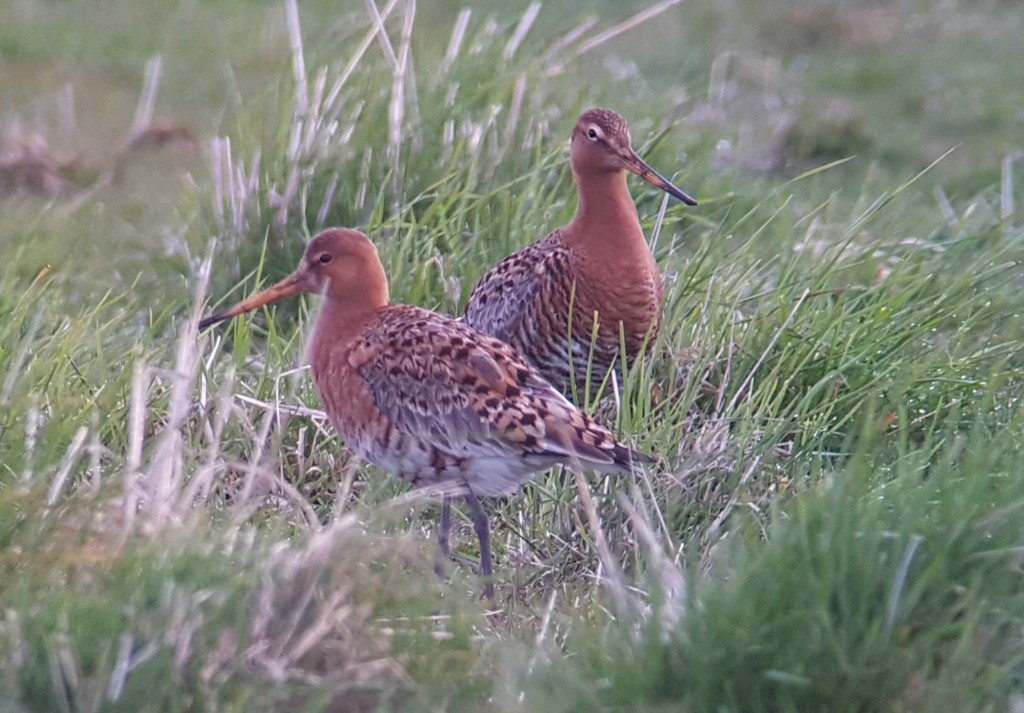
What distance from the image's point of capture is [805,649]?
2.95m

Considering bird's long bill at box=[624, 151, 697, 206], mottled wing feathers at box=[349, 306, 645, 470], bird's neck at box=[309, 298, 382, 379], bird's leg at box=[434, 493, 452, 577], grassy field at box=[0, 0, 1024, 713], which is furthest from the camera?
bird's long bill at box=[624, 151, 697, 206]

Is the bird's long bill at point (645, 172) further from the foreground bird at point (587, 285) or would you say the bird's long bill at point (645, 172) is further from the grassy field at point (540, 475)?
the grassy field at point (540, 475)

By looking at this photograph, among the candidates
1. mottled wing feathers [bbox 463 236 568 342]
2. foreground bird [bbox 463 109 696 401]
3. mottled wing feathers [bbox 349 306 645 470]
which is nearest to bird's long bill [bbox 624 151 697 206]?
foreground bird [bbox 463 109 696 401]

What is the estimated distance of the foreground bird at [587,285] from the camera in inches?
189

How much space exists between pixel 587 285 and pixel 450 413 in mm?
950

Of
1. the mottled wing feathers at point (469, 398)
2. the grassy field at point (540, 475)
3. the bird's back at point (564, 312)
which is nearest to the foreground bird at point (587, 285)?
the bird's back at point (564, 312)

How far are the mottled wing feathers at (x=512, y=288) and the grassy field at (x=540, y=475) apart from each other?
1.02ft

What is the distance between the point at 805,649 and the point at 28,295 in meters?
2.77

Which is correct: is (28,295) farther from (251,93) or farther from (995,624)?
(251,93)

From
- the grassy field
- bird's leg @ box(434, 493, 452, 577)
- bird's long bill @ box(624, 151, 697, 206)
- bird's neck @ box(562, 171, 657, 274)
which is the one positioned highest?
bird's long bill @ box(624, 151, 697, 206)

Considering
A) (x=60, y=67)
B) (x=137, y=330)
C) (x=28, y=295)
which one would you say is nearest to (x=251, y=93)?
(x=60, y=67)

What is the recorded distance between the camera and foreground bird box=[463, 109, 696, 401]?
4789 millimetres

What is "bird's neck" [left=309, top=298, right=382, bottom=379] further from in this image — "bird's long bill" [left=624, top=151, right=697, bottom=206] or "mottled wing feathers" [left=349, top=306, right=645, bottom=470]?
"bird's long bill" [left=624, top=151, right=697, bottom=206]

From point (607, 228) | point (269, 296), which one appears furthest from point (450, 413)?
point (607, 228)
